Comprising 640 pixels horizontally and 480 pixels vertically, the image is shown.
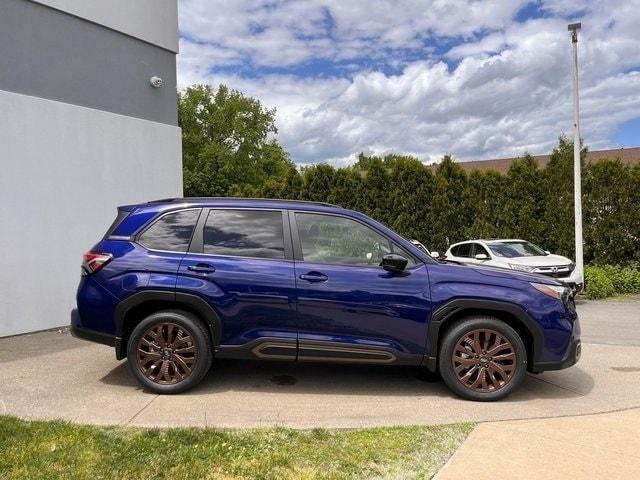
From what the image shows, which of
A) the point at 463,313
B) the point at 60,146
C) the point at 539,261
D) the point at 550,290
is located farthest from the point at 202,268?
the point at 539,261

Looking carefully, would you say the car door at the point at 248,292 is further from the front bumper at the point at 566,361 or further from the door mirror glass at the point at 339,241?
the front bumper at the point at 566,361

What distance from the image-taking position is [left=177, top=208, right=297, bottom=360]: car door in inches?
195

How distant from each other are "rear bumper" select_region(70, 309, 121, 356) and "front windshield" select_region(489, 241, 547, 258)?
9546 mm

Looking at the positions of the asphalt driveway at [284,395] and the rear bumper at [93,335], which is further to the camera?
the rear bumper at [93,335]

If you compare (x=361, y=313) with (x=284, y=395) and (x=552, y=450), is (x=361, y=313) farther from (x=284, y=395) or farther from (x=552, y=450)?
(x=552, y=450)

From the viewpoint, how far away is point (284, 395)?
16.9 ft

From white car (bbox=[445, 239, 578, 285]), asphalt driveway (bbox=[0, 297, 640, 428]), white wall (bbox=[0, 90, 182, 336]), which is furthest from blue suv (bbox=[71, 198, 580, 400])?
white car (bbox=[445, 239, 578, 285])

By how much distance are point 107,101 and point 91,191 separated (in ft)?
5.08

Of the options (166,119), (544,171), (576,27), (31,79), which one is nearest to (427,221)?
(544,171)

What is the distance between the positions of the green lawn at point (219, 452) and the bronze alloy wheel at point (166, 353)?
0.87 m

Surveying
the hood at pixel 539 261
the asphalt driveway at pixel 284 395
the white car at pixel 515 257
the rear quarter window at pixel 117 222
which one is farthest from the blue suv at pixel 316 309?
the hood at pixel 539 261

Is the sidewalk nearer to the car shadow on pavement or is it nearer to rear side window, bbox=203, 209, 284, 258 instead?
the car shadow on pavement

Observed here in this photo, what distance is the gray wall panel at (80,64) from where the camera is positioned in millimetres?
7672

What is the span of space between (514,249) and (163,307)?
9.82m
